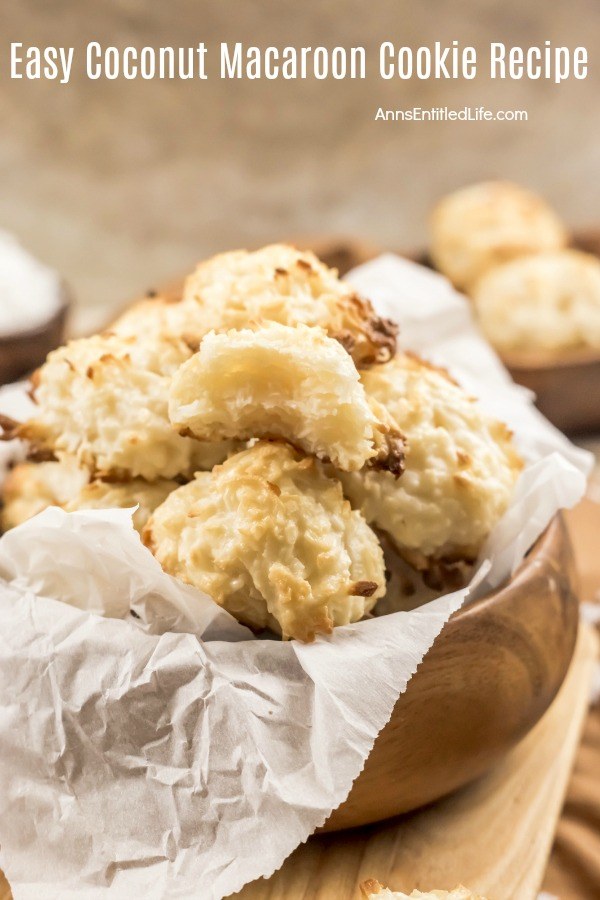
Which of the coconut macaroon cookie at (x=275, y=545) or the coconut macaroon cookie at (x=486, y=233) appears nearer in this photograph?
the coconut macaroon cookie at (x=275, y=545)

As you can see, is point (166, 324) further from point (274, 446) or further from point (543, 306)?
point (543, 306)

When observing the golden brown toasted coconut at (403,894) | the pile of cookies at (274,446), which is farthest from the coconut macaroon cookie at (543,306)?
the golden brown toasted coconut at (403,894)

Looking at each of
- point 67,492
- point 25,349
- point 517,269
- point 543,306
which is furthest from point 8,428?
point 517,269

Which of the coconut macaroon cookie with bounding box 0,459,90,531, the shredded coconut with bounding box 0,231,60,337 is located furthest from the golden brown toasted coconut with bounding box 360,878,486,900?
the shredded coconut with bounding box 0,231,60,337

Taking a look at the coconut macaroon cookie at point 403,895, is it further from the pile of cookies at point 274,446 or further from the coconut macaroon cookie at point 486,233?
the coconut macaroon cookie at point 486,233

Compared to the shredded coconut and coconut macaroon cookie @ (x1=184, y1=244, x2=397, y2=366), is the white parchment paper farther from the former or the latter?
the shredded coconut

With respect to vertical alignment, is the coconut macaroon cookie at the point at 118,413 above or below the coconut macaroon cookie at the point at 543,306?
above

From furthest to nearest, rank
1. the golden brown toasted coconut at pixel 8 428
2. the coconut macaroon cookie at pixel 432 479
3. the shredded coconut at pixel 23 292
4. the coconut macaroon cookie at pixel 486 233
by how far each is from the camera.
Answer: the coconut macaroon cookie at pixel 486 233 < the shredded coconut at pixel 23 292 < the golden brown toasted coconut at pixel 8 428 < the coconut macaroon cookie at pixel 432 479
